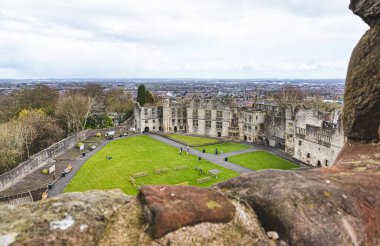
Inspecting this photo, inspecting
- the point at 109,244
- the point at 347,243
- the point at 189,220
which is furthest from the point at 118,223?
the point at 347,243

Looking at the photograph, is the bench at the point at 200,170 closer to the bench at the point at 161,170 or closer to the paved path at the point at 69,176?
the bench at the point at 161,170

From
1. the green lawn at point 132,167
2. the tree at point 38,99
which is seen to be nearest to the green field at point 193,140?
the green lawn at point 132,167

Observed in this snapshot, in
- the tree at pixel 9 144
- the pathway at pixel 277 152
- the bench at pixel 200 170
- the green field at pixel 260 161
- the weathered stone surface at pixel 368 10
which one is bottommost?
the pathway at pixel 277 152

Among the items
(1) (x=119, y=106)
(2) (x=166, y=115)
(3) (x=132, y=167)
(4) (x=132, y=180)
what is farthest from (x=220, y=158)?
(1) (x=119, y=106)

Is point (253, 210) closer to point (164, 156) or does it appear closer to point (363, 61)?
point (363, 61)

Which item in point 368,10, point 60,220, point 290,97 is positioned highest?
point 368,10

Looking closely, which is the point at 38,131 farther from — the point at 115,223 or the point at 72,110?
the point at 115,223
